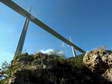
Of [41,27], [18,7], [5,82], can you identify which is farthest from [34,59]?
[41,27]

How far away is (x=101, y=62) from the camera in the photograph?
14039 millimetres

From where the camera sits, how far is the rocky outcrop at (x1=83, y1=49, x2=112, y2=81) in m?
13.7

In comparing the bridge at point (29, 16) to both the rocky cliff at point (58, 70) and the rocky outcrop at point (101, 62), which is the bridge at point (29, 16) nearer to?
the rocky cliff at point (58, 70)

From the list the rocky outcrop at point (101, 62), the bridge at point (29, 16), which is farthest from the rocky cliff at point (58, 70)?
the bridge at point (29, 16)

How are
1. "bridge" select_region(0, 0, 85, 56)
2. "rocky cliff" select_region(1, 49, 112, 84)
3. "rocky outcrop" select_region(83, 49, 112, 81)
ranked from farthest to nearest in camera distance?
"bridge" select_region(0, 0, 85, 56) → "rocky outcrop" select_region(83, 49, 112, 81) → "rocky cliff" select_region(1, 49, 112, 84)

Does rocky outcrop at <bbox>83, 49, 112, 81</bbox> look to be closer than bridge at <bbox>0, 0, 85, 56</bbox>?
Yes

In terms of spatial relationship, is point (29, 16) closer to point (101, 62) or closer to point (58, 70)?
point (101, 62)

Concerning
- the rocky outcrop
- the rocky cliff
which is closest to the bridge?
the rocky cliff

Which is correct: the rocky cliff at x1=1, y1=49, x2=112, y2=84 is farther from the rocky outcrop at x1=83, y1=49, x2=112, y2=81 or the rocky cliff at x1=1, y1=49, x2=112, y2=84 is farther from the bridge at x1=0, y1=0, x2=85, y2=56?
the bridge at x1=0, y1=0, x2=85, y2=56

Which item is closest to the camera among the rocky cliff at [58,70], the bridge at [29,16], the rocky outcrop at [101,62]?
the rocky cliff at [58,70]

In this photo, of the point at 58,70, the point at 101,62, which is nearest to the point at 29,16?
the point at 101,62

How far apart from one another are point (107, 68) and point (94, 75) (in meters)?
1.08

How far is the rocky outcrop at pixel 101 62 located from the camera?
541 inches

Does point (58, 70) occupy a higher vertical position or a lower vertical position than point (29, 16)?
lower
